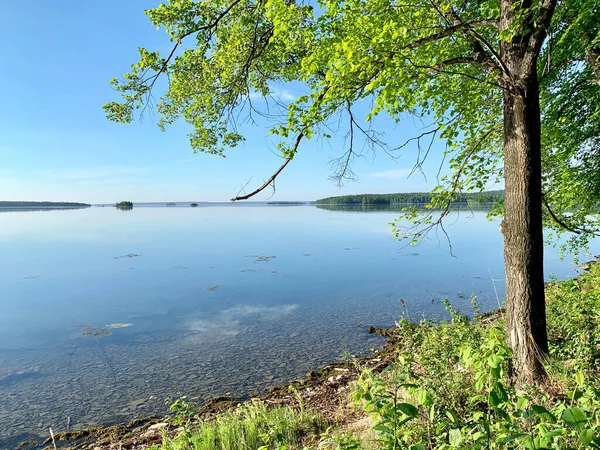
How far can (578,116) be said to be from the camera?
10180 millimetres

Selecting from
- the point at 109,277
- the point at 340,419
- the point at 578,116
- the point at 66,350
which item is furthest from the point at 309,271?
the point at 340,419

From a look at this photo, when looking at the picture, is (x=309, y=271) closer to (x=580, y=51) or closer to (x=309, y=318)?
(x=309, y=318)

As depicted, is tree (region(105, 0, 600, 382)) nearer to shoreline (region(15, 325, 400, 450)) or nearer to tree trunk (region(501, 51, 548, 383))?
tree trunk (region(501, 51, 548, 383))

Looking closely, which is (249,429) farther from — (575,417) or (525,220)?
(525,220)

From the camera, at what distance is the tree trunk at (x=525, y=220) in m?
5.06

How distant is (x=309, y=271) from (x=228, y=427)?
15.7 m

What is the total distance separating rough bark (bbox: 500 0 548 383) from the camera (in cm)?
505

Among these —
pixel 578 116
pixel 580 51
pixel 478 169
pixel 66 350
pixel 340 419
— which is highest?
pixel 580 51

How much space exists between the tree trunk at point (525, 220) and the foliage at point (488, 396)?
281 mm

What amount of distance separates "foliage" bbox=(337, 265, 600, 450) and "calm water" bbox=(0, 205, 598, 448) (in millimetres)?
4562

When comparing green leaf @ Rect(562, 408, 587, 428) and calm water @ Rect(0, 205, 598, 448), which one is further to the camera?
calm water @ Rect(0, 205, 598, 448)

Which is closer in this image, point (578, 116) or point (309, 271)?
point (578, 116)

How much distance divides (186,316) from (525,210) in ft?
38.1

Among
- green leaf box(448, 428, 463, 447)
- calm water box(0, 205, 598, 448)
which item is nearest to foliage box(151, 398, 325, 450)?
calm water box(0, 205, 598, 448)
